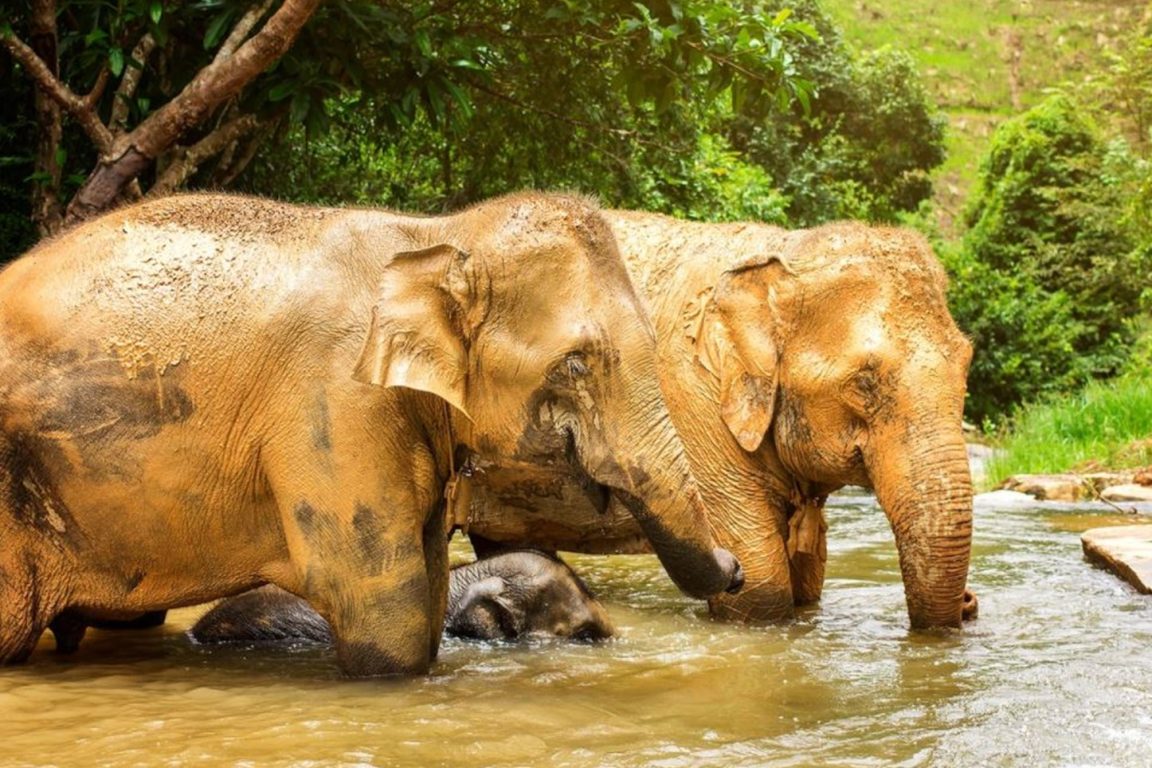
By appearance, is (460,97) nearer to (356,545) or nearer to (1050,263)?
(356,545)

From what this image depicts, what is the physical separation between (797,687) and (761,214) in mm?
12568

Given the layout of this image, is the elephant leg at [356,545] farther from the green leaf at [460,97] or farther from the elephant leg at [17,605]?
the green leaf at [460,97]

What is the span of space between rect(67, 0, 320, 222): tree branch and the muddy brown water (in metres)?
2.02

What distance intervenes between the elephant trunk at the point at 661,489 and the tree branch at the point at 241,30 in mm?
3472

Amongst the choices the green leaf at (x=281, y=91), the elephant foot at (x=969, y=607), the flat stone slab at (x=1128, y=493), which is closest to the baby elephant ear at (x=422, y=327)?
the elephant foot at (x=969, y=607)

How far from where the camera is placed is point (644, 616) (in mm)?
7012

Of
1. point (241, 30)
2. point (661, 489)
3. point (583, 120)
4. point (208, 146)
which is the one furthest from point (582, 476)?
point (583, 120)

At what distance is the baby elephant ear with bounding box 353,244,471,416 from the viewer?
16.2 feet

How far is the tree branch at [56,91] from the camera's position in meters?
7.32

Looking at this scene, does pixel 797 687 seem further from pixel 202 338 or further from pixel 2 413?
pixel 2 413

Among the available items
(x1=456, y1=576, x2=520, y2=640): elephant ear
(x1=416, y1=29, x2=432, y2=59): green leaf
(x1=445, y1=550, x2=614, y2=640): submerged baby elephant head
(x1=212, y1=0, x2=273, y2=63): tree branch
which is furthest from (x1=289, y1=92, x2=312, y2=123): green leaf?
(x1=456, y1=576, x2=520, y2=640): elephant ear

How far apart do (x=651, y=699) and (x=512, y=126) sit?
6537 millimetres

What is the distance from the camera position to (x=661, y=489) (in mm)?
4883

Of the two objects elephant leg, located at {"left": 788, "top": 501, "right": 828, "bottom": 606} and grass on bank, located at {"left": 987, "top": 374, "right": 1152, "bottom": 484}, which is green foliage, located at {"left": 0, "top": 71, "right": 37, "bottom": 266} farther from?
grass on bank, located at {"left": 987, "top": 374, "right": 1152, "bottom": 484}
